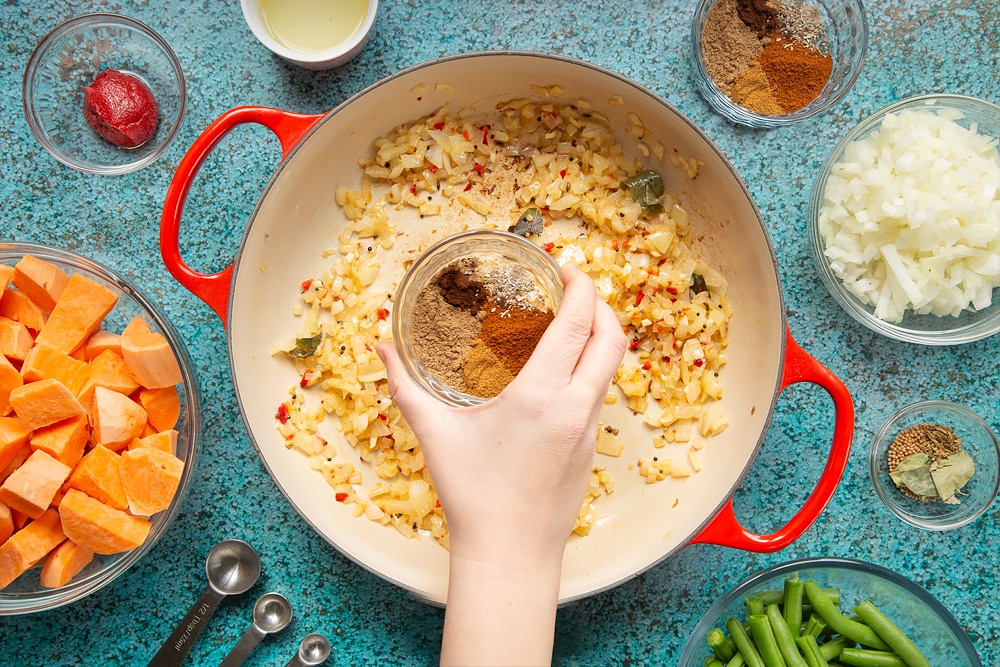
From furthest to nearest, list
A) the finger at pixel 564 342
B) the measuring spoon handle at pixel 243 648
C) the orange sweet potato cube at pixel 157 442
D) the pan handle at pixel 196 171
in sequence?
the measuring spoon handle at pixel 243 648
the orange sweet potato cube at pixel 157 442
the pan handle at pixel 196 171
the finger at pixel 564 342

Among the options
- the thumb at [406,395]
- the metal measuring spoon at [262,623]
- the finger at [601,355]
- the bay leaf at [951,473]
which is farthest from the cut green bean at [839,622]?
the metal measuring spoon at [262,623]

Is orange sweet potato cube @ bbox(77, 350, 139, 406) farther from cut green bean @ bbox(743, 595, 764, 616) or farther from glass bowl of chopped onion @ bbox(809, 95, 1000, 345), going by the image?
glass bowl of chopped onion @ bbox(809, 95, 1000, 345)

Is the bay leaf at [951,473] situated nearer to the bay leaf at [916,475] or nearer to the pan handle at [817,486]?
the bay leaf at [916,475]

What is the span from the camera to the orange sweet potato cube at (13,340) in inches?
49.3

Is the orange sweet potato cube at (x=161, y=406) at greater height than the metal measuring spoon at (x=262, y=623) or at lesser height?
greater

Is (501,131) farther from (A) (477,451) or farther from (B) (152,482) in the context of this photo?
(B) (152,482)

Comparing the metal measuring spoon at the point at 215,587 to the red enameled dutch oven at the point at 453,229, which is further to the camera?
the metal measuring spoon at the point at 215,587

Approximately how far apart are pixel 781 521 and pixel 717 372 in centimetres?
34

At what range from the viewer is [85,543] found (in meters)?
1.24

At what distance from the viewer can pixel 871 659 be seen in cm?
133

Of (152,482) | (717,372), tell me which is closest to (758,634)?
(717,372)

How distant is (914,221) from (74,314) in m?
1.48

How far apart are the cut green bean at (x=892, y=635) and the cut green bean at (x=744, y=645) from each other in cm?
21

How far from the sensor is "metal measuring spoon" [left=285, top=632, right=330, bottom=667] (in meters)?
1.41
